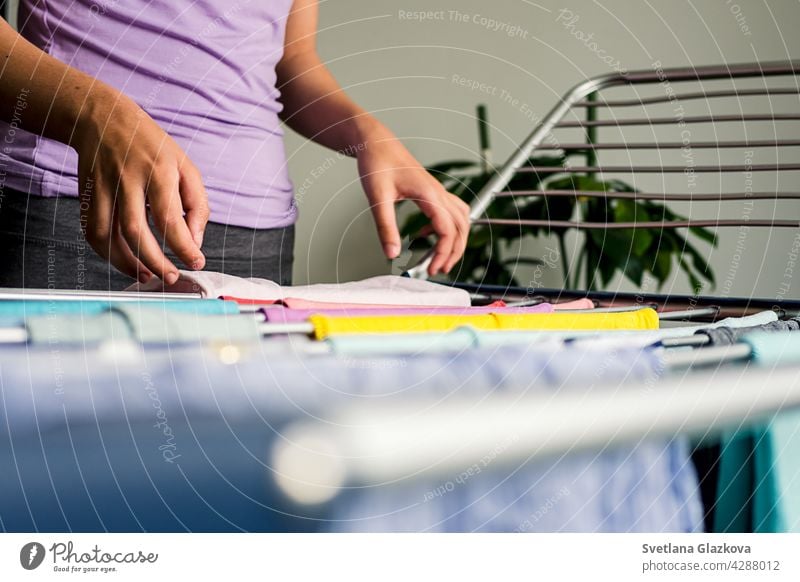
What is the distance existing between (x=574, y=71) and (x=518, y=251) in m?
0.38

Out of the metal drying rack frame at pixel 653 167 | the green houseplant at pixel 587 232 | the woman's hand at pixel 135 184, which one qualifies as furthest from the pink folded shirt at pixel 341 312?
the green houseplant at pixel 587 232

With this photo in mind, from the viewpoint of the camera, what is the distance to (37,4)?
680 mm

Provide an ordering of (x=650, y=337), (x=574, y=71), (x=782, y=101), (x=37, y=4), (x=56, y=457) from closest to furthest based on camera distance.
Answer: (x=56, y=457) < (x=650, y=337) < (x=37, y=4) < (x=782, y=101) < (x=574, y=71)

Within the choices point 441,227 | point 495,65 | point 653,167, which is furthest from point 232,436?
point 495,65

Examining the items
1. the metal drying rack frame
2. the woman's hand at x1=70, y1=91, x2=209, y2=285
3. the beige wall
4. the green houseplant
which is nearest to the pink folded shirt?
the woman's hand at x1=70, y1=91, x2=209, y2=285

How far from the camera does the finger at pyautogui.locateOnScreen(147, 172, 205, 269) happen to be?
39 cm

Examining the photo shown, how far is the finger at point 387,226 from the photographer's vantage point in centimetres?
56

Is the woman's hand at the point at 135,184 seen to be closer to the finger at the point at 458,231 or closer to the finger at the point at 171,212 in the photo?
the finger at the point at 171,212

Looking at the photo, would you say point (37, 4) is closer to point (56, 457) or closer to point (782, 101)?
point (56, 457)

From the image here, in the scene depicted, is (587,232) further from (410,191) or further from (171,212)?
(171,212)

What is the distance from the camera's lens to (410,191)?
0.64 meters

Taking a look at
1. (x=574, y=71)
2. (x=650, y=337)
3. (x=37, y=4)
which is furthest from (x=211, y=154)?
(x=574, y=71)

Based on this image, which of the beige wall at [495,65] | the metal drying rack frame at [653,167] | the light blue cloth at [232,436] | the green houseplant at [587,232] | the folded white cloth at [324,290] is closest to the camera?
the light blue cloth at [232,436]
